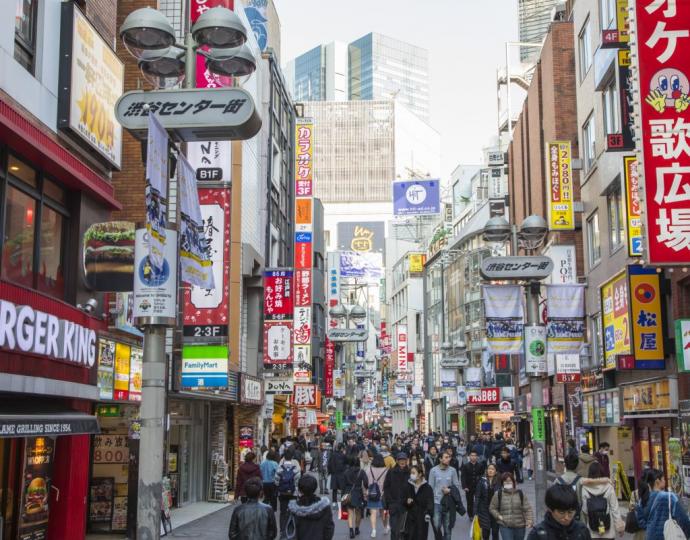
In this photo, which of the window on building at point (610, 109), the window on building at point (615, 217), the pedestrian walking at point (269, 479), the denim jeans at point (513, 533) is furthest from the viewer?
the window on building at point (610, 109)

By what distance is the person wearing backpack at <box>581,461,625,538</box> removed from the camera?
11125 millimetres

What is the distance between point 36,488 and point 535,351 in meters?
9.90

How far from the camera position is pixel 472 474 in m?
21.1

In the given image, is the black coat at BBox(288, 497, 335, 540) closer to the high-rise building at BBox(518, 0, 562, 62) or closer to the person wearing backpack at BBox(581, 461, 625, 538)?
the person wearing backpack at BBox(581, 461, 625, 538)

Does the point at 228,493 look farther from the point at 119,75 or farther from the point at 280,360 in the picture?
the point at 119,75

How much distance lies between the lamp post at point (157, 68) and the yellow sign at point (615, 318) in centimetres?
1602

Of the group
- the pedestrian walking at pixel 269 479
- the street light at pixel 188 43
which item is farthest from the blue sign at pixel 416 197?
the street light at pixel 188 43

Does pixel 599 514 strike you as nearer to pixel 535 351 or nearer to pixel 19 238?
pixel 535 351

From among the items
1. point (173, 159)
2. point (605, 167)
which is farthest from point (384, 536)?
point (605, 167)

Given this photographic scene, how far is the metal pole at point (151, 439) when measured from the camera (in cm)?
846

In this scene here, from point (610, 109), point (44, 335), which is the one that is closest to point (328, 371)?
point (610, 109)

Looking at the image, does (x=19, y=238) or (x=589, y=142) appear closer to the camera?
(x=19, y=238)

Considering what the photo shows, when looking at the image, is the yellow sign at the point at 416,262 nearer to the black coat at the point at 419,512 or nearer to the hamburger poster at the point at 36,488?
the black coat at the point at 419,512

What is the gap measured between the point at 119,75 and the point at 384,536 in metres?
11.1
